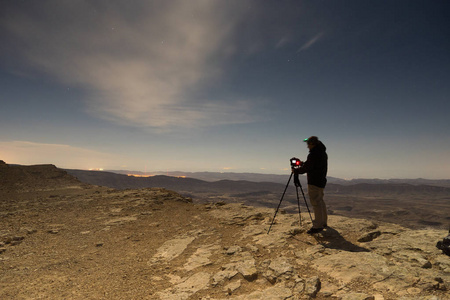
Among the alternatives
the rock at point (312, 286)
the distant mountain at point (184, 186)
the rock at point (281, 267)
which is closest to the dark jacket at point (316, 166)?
the rock at point (281, 267)

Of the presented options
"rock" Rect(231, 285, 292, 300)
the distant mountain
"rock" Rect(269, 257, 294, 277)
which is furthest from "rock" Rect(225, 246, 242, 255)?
the distant mountain

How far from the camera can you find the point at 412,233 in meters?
5.75

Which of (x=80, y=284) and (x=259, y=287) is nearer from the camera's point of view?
(x=259, y=287)

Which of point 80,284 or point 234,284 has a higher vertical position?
point 234,284

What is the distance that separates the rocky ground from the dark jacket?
167 cm

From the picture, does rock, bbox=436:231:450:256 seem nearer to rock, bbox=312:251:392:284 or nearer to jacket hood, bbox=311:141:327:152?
rock, bbox=312:251:392:284

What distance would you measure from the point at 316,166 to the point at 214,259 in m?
4.10

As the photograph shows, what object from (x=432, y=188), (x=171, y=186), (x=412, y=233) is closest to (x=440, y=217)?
(x=412, y=233)

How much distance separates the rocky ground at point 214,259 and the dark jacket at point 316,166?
1.67m

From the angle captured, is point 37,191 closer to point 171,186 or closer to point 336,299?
point 336,299

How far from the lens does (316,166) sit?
6156 millimetres

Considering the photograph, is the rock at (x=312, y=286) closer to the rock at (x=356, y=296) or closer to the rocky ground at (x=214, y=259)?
the rocky ground at (x=214, y=259)

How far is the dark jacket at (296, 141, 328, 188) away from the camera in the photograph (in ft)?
20.2

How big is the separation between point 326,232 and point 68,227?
1080 centimetres
